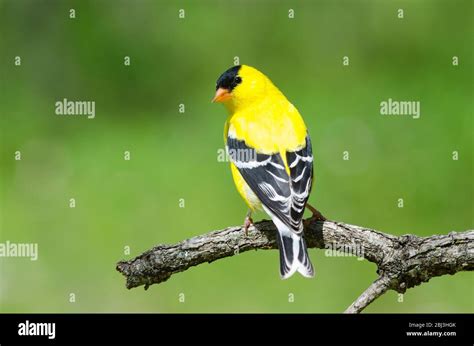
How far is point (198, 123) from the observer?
9289 millimetres

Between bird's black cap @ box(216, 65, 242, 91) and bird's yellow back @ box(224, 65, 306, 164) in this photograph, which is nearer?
bird's yellow back @ box(224, 65, 306, 164)

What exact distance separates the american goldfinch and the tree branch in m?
0.13

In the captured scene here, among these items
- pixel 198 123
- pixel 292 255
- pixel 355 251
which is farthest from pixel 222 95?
pixel 198 123

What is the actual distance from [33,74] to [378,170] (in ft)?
14.0

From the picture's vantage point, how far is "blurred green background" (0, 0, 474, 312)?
718cm

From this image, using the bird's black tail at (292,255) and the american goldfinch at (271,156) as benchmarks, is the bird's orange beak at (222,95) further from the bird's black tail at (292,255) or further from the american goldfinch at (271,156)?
the bird's black tail at (292,255)

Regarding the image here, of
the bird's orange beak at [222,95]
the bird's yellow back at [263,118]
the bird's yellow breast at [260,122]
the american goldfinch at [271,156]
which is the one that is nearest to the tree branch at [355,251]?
the american goldfinch at [271,156]

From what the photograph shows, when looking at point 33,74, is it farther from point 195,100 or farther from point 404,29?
point 404,29

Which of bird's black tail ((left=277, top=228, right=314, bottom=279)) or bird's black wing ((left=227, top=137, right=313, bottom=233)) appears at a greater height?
bird's black wing ((left=227, top=137, right=313, bottom=233))

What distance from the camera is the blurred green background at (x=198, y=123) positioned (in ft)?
23.6

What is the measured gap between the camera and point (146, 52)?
32.0 ft

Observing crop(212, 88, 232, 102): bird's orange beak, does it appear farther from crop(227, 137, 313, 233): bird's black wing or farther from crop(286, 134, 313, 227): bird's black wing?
crop(286, 134, 313, 227): bird's black wing

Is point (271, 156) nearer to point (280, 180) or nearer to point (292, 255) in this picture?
point (280, 180)

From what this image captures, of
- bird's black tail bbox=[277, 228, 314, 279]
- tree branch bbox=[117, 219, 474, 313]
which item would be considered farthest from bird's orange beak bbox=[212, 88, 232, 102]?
bird's black tail bbox=[277, 228, 314, 279]
